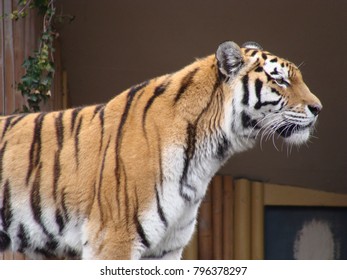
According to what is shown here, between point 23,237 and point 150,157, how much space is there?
79 cm

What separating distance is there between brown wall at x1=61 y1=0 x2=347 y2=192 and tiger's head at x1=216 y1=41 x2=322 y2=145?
9.48 ft

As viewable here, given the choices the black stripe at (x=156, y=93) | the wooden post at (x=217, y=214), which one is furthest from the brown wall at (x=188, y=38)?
the black stripe at (x=156, y=93)

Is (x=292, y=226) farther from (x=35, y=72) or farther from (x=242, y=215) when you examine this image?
(x=35, y=72)

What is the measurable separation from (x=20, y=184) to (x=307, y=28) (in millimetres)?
3425

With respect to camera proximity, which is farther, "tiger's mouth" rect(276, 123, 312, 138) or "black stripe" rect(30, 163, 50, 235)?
"black stripe" rect(30, 163, 50, 235)

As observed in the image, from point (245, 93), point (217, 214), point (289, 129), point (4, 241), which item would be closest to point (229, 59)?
point (245, 93)

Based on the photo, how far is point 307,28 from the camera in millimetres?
8047

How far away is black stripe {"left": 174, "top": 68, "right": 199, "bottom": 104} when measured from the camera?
5031mm

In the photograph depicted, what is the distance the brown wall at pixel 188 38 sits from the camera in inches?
313

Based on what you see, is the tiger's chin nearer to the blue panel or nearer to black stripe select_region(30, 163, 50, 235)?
black stripe select_region(30, 163, 50, 235)

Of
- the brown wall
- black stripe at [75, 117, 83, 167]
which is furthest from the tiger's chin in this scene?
the brown wall

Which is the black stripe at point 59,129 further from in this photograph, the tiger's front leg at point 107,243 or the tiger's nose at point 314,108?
the tiger's nose at point 314,108
